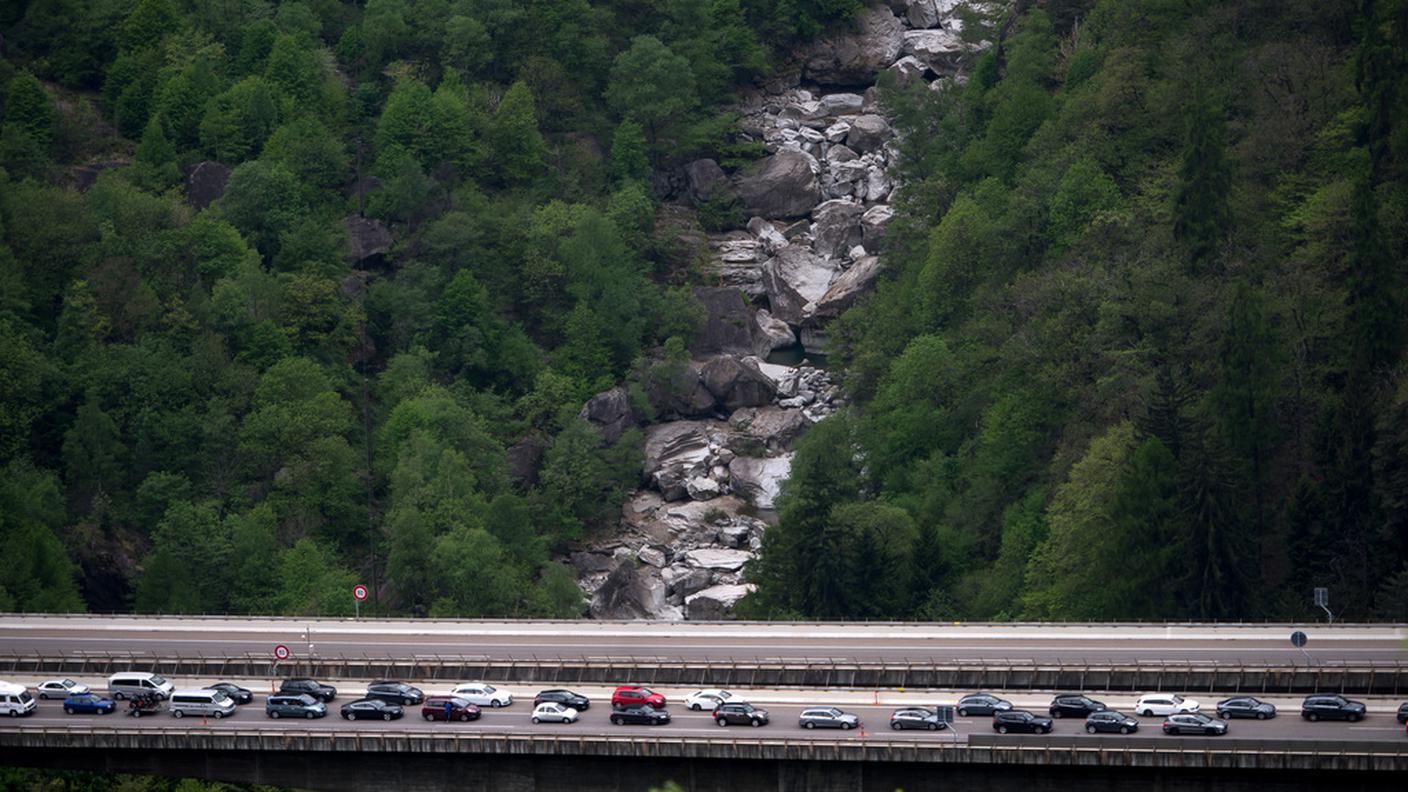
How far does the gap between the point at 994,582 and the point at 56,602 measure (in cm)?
3936

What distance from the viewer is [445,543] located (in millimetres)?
110562

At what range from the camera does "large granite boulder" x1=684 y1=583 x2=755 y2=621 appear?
4486 inches

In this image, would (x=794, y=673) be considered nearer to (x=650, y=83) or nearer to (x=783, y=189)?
(x=783, y=189)

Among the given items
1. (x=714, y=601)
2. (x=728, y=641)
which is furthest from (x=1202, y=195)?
(x=728, y=641)

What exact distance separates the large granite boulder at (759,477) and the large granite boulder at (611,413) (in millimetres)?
6537

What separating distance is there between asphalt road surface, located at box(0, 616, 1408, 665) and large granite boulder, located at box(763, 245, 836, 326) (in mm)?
53007

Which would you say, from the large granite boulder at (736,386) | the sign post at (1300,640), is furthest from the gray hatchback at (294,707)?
the large granite boulder at (736,386)

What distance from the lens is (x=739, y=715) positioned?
2913 inches

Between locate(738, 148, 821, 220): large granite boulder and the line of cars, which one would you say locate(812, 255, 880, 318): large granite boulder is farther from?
the line of cars

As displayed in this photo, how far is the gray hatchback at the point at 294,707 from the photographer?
76312mm

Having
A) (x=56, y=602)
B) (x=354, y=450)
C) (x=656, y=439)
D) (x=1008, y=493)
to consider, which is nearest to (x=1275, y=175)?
(x=1008, y=493)

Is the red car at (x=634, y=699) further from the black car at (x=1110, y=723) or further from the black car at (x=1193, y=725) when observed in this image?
the black car at (x=1193, y=725)

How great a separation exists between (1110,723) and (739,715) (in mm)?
10793

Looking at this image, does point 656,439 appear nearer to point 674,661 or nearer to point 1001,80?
point 1001,80
